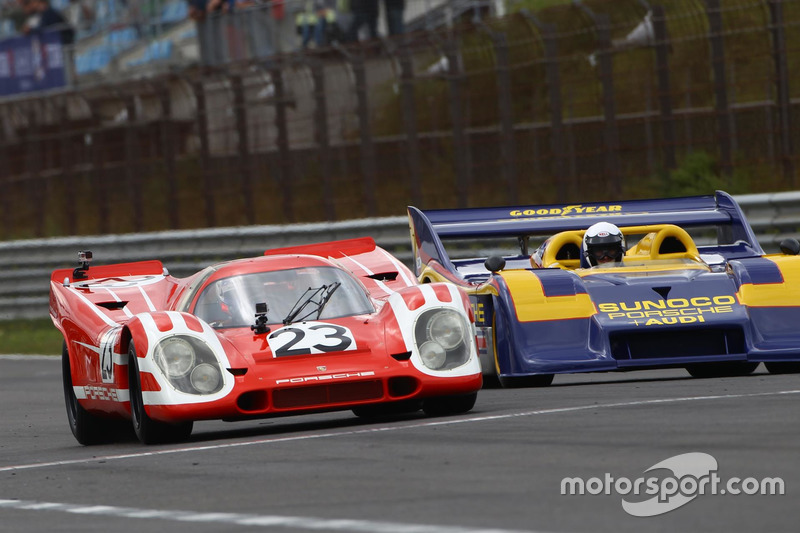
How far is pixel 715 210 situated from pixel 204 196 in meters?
10.5

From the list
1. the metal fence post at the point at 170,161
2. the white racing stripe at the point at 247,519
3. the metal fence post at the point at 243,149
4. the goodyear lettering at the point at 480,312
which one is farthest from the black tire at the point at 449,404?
the metal fence post at the point at 170,161

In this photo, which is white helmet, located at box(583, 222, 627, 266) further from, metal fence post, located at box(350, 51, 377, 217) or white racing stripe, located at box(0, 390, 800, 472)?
metal fence post, located at box(350, 51, 377, 217)

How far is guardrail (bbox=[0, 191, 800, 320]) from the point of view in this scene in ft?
57.5

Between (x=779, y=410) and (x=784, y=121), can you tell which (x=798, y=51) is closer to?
(x=784, y=121)

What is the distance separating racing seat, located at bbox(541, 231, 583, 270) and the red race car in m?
2.34

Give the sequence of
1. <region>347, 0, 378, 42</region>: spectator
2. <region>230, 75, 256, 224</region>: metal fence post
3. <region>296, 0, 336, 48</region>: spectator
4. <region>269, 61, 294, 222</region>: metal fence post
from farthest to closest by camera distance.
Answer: <region>296, 0, 336, 48</region>: spectator
<region>347, 0, 378, 42</region>: spectator
<region>230, 75, 256, 224</region>: metal fence post
<region>269, 61, 294, 222</region>: metal fence post

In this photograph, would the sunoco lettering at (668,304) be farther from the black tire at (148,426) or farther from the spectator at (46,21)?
the spectator at (46,21)

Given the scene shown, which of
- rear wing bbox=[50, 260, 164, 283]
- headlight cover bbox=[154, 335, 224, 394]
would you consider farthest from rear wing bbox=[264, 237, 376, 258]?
headlight cover bbox=[154, 335, 224, 394]

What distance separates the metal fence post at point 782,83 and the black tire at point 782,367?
558cm

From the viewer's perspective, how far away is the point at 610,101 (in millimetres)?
16438

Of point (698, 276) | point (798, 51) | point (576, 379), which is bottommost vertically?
point (576, 379)

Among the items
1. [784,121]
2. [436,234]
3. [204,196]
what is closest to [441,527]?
[436,234]

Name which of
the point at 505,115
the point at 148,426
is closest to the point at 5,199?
the point at 505,115

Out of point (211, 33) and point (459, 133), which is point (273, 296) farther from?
point (211, 33)
